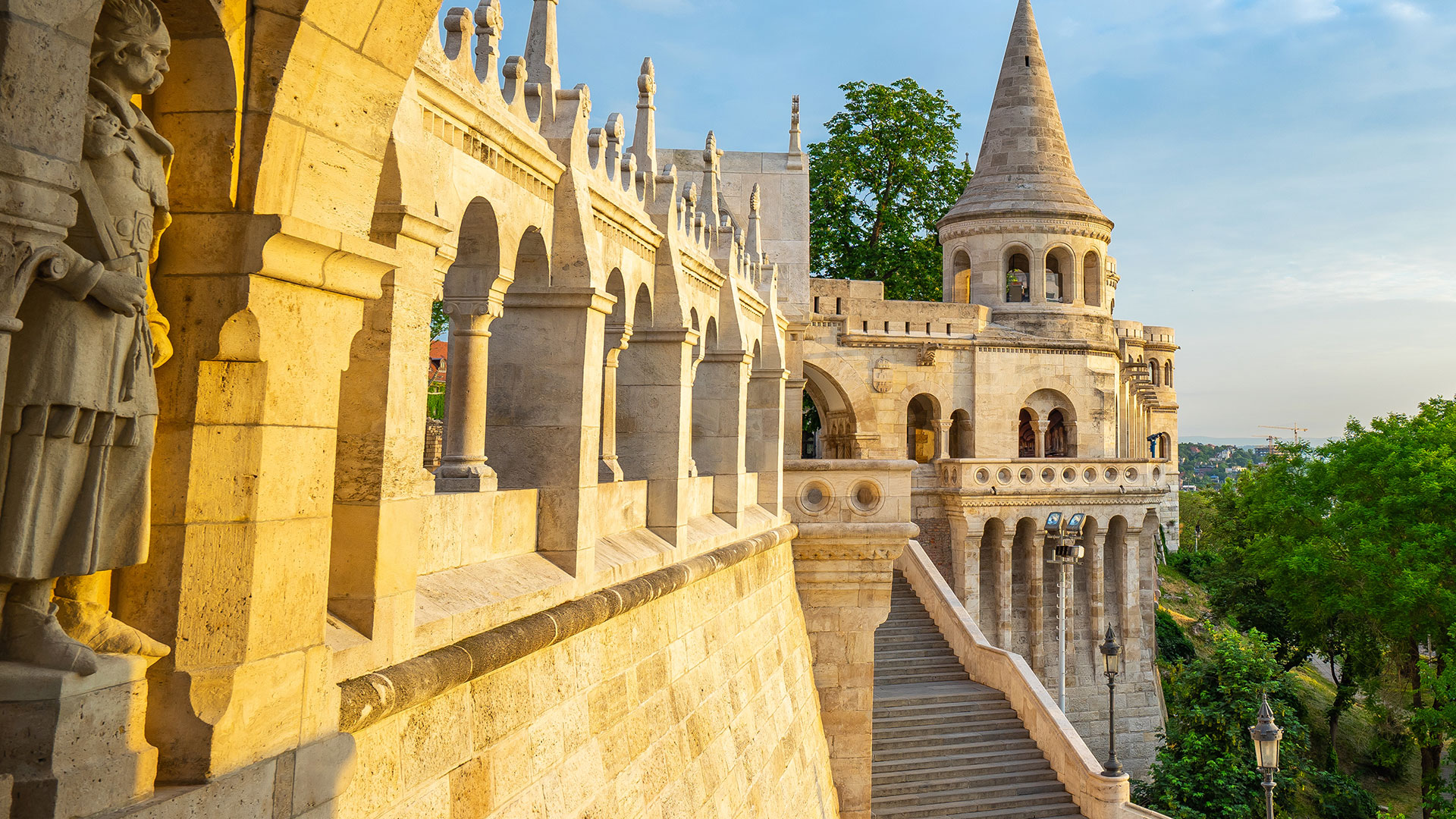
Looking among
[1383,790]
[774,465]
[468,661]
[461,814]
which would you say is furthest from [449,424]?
[1383,790]

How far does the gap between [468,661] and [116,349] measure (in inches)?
105

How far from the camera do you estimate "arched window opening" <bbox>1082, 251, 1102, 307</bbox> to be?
3056 centimetres

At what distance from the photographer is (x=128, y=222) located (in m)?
2.80

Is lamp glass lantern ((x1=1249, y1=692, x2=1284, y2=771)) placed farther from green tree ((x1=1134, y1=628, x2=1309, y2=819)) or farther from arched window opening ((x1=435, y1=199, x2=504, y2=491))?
arched window opening ((x1=435, y1=199, x2=504, y2=491))

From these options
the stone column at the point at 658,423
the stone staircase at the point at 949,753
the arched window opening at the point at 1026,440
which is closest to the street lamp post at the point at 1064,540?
the stone staircase at the point at 949,753

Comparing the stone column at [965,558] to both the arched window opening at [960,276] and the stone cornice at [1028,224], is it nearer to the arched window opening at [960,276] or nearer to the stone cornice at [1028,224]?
the arched window opening at [960,276]

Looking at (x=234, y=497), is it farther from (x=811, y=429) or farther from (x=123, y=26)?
(x=811, y=429)

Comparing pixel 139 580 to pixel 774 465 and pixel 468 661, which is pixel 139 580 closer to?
pixel 468 661

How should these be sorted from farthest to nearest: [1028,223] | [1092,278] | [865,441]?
1. [1092,278]
2. [1028,223]
3. [865,441]

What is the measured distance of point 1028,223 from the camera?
98.9 feet

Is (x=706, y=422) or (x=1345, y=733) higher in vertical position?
(x=706, y=422)

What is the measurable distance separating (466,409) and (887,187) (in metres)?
28.9

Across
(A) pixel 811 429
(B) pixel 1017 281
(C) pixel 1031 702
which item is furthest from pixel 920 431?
(C) pixel 1031 702

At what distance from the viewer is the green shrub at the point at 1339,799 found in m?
22.4
